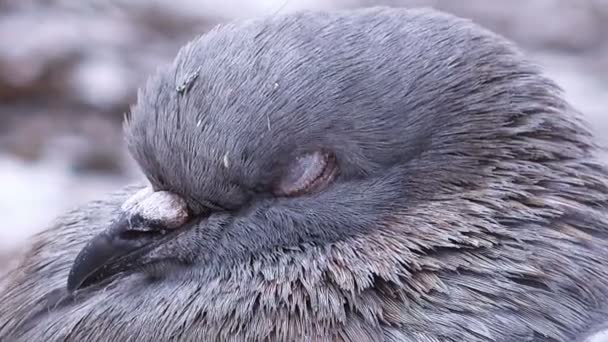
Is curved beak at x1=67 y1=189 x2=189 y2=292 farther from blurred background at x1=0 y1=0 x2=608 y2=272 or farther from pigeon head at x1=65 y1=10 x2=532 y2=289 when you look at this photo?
blurred background at x1=0 y1=0 x2=608 y2=272

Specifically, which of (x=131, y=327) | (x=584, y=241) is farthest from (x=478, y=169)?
(x=131, y=327)

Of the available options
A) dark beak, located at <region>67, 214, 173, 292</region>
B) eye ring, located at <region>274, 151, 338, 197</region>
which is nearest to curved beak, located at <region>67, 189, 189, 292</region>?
dark beak, located at <region>67, 214, 173, 292</region>

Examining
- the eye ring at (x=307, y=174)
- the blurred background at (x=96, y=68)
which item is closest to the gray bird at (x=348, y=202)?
the eye ring at (x=307, y=174)

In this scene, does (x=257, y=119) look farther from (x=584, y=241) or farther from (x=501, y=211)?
(x=584, y=241)

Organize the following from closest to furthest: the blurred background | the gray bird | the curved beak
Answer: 1. the gray bird
2. the curved beak
3. the blurred background

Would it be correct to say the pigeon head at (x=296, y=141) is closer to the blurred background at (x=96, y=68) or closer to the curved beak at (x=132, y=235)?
the curved beak at (x=132, y=235)

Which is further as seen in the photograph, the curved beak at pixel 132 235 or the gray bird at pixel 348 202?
the curved beak at pixel 132 235
